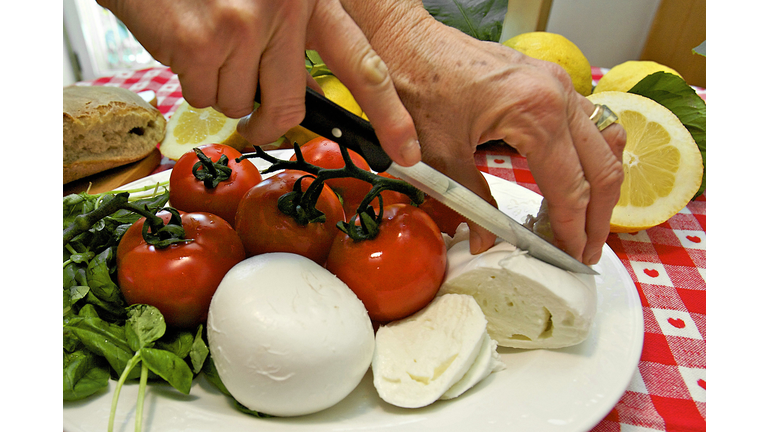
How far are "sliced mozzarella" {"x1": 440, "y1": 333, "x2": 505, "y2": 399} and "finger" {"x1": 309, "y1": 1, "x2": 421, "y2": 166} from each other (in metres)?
0.29

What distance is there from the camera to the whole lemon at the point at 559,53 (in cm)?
137

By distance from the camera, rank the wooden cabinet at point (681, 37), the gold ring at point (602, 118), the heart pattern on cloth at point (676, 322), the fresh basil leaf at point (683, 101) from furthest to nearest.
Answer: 1. the wooden cabinet at point (681, 37)
2. the fresh basil leaf at point (683, 101)
3. the heart pattern on cloth at point (676, 322)
4. the gold ring at point (602, 118)

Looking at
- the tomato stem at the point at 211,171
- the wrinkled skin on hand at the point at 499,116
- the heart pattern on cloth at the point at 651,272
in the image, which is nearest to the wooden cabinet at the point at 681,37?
the heart pattern on cloth at the point at 651,272

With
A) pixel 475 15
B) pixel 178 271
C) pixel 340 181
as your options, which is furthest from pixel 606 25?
pixel 178 271

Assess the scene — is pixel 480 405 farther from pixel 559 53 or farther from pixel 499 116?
pixel 559 53

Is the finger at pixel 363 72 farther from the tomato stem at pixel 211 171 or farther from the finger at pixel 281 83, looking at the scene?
the tomato stem at pixel 211 171

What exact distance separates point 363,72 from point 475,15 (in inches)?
36.8

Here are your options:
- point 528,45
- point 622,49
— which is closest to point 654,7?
point 622,49

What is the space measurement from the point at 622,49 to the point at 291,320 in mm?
2966

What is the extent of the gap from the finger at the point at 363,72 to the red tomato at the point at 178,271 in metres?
0.31

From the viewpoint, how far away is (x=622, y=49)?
9.02 feet

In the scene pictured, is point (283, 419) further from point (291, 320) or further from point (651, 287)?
point (651, 287)

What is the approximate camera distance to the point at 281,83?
1.79 feet

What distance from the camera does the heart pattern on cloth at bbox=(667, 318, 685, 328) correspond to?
79 cm
